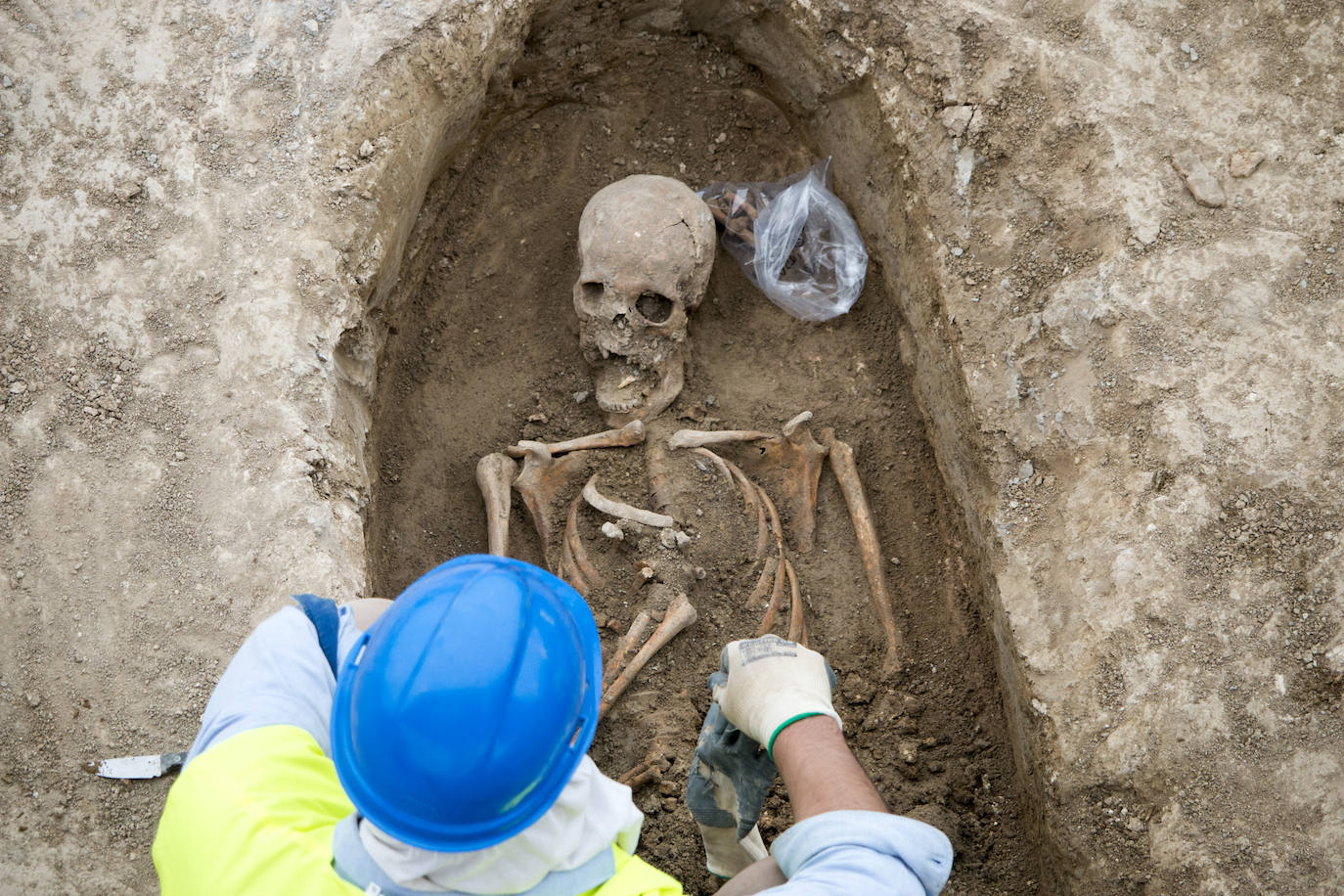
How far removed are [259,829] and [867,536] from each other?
275cm

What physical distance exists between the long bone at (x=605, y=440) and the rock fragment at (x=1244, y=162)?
247cm

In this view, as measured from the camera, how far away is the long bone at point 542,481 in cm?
399

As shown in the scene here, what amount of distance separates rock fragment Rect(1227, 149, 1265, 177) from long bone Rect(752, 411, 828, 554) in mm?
1824

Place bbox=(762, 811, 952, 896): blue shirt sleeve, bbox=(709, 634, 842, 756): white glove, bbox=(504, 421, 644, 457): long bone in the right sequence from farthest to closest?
bbox=(504, 421, 644, 457): long bone → bbox=(709, 634, 842, 756): white glove → bbox=(762, 811, 952, 896): blue shirt sleeve

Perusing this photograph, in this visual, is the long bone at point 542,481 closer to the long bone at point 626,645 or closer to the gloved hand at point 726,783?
the long bone at point 626,645

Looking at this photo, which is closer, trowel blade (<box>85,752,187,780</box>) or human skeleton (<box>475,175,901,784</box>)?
trowel blade (<box>85,752,187,780</box>)

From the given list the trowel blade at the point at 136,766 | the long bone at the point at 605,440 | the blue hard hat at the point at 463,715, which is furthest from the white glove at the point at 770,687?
the trowel blade at the point at 136,766

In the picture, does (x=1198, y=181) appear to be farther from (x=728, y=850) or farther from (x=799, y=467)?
(x=728, y=850)

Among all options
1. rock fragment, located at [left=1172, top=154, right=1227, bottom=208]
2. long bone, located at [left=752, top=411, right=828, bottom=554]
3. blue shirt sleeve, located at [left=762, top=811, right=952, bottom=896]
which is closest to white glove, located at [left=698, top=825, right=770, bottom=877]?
blue shirt sleeve, located at [left=762, top=811, right=952, bottom=896]

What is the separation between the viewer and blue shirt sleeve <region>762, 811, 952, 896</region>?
1875 mm

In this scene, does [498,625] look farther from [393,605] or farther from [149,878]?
[149,878]

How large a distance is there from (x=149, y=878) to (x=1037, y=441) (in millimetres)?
3260

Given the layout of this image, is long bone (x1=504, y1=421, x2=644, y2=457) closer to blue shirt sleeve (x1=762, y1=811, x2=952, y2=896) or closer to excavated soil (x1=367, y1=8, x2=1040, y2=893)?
excavated soil (x1=367, y1=8, x2=1040, y2=893)

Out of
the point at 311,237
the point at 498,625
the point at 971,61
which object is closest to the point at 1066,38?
the point at 971,61
